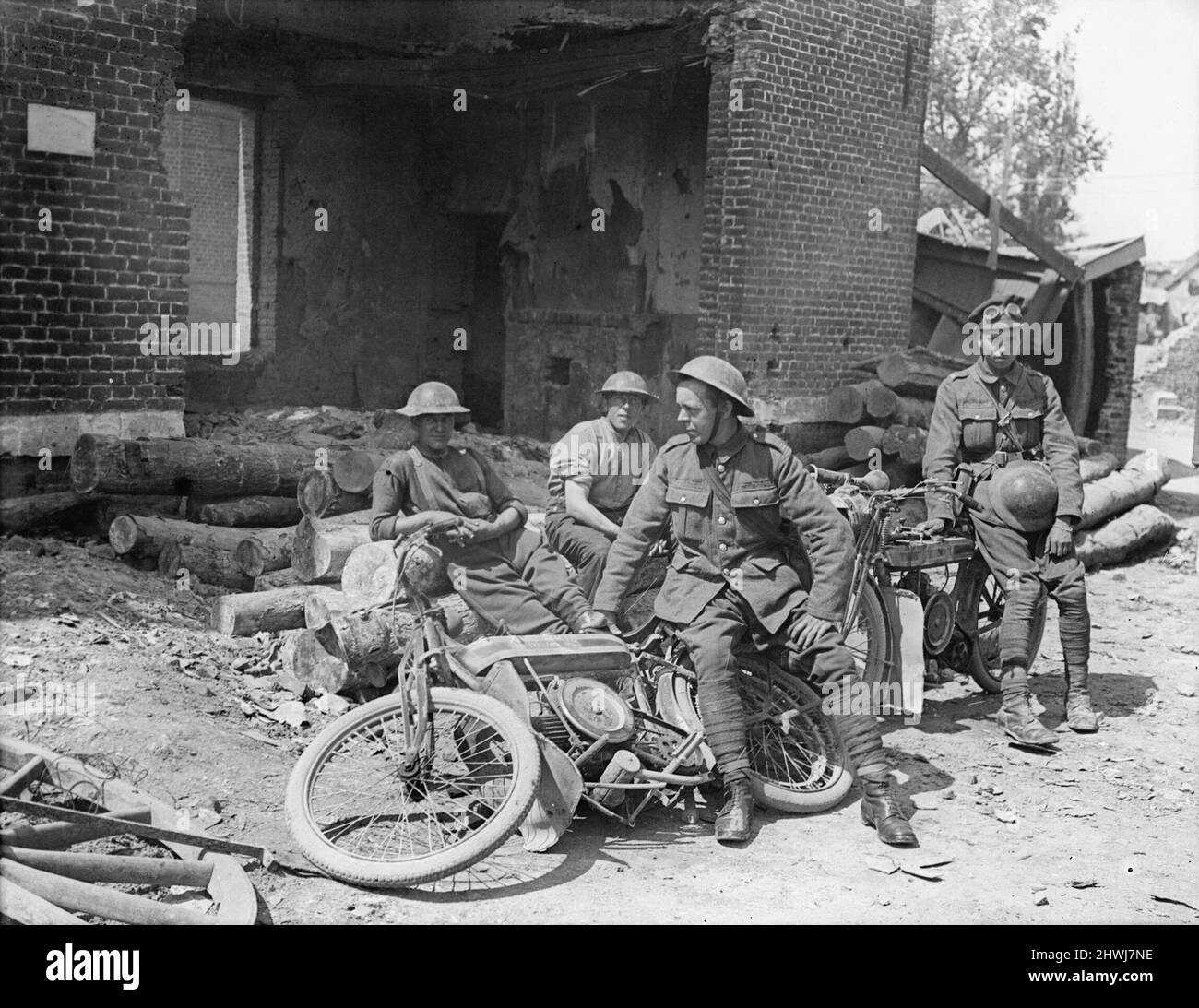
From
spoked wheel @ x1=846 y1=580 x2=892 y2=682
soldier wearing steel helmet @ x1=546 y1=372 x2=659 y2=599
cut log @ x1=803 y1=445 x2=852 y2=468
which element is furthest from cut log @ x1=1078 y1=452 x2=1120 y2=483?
soldier wearing steel helmet @ x1=546 y1=372 x2=659 y2=599

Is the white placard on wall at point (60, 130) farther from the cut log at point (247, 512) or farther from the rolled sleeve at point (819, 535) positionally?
the rolled sleeve at point (819, 535)

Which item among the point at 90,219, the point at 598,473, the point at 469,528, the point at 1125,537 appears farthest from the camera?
the point at 1125,537

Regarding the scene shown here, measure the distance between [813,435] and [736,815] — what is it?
25.7 ft

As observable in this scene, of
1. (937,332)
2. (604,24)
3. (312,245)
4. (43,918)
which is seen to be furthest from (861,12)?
(43,918)

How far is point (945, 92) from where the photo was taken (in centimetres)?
3116

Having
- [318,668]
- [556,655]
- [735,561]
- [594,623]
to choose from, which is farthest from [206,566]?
[735,561]

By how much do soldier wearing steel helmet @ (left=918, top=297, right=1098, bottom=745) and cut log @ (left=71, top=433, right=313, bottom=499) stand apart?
15.9 ft

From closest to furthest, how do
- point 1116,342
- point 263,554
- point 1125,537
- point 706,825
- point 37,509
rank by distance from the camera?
1. point 706,825
2. point 263,554
3. point 37,509
4. point 1125,537
5. point 1116,342

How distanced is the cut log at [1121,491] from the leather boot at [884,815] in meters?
7.06

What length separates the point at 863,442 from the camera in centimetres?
1235

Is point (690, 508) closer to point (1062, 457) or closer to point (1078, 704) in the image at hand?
point (1062, 457)

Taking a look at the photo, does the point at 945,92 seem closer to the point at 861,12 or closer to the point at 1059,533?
the point at 861,12

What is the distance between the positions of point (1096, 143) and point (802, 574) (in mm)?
29882

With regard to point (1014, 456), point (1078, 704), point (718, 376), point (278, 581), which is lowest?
point (1078, 704)
